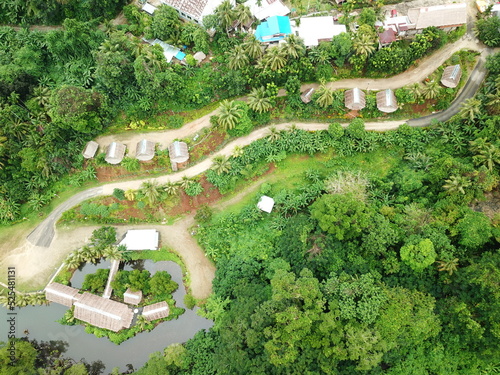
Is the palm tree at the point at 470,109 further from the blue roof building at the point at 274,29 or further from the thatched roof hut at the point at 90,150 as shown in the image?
the thatched roof hut at the point at 90,150

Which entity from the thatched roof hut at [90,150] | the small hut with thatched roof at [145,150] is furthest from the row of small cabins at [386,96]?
the thatched roof hut at [90,150]

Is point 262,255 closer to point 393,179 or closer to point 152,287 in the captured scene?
point 152,287

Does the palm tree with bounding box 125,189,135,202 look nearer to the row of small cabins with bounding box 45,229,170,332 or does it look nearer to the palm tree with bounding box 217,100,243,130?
the row of small cabins with bounding box 45,229,170,332

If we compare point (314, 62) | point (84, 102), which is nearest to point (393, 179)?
point (314, 62)

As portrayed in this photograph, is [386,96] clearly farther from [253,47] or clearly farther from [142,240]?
[142,240]

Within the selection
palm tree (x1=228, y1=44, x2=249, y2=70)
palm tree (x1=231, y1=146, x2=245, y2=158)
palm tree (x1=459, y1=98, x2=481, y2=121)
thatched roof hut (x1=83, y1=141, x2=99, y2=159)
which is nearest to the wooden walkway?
thatched roof hut (x1=83, y1=141, x2=99, y2=159)

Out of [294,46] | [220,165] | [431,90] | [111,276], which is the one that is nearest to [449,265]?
[431,90]
